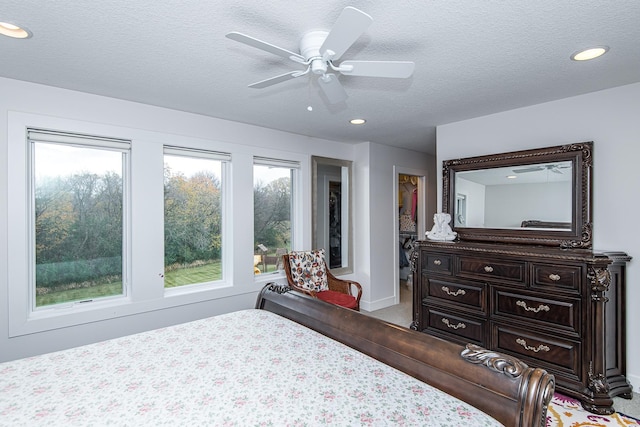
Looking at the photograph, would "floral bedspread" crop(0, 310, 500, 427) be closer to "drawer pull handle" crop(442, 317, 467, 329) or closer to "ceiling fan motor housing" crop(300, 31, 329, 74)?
"ceiling fan motor housing" crop(300, 31, 329, 74)

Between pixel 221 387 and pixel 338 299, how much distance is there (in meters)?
2.46

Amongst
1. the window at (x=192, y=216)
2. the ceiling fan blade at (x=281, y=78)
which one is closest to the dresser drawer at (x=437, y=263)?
the window at (x=192, y=216)

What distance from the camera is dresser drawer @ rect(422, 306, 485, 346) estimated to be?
2975 mm

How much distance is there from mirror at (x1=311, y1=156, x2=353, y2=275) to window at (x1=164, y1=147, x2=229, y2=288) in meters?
1.46

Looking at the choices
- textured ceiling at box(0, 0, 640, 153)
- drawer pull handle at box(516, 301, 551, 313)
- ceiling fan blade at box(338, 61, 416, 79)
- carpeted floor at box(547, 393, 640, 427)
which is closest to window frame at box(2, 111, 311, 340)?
textured ceiling at box(0, 0, 640, 153)

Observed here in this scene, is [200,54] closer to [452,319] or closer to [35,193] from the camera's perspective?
[35,193]

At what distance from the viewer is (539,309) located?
8.49 feet

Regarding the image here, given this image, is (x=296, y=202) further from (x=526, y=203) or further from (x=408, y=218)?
(x=408, y=218)

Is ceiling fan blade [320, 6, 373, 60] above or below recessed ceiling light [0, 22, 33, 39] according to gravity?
below

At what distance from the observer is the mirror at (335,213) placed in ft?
15.2

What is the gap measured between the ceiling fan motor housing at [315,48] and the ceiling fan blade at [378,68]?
11 centimetres

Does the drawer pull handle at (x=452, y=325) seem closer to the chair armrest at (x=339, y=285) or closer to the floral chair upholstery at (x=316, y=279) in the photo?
the floral chair upholstery at (x=316, y=279)

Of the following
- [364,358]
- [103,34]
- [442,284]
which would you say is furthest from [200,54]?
[442,284]

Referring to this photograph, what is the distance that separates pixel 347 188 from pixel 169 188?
2.43m
